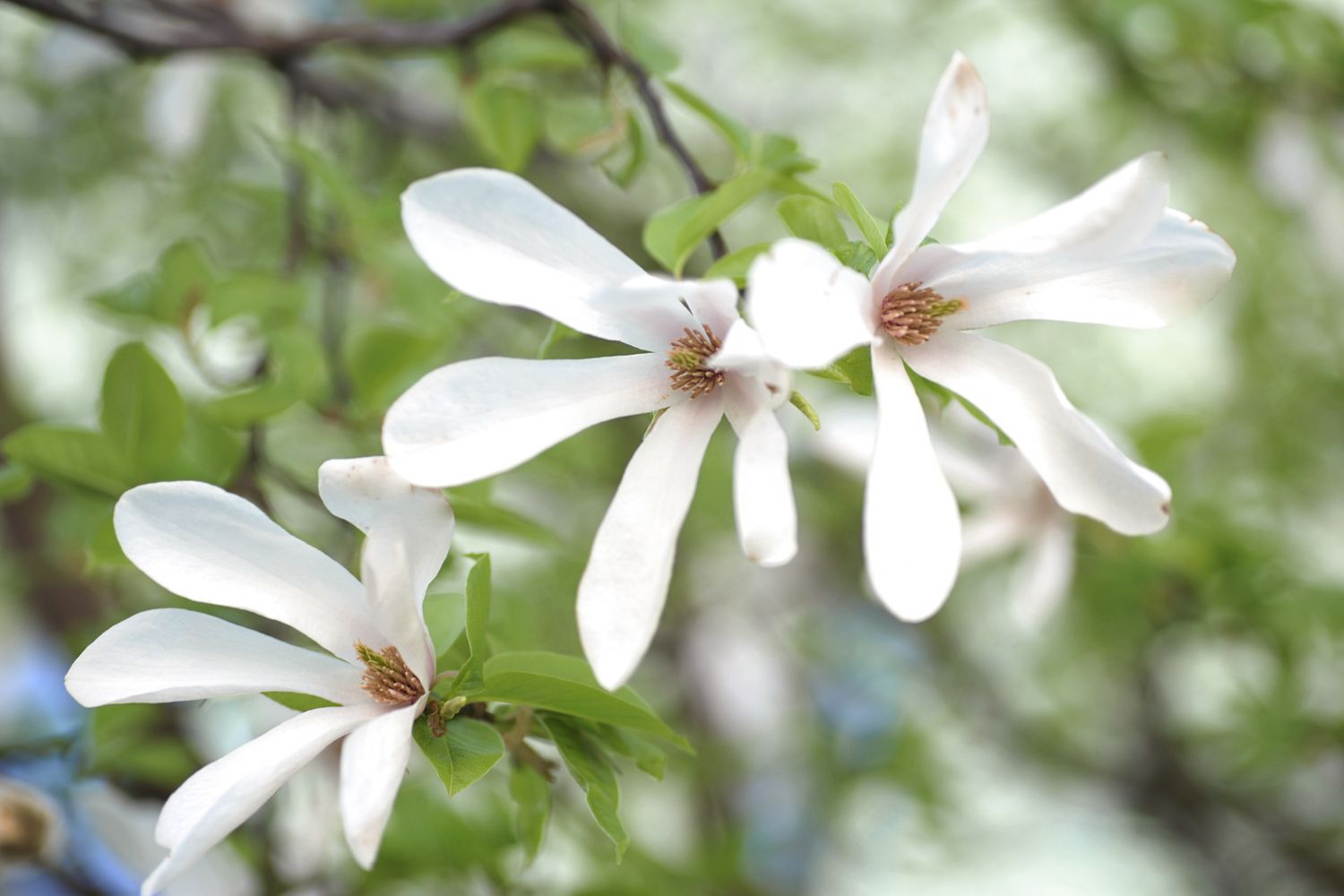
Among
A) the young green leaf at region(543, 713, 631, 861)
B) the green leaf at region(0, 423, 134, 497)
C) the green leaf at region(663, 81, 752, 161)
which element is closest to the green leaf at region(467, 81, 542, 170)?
the green leaf at region(663, 81, 752, 161)

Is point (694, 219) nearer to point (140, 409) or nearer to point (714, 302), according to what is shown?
point (714, 302)

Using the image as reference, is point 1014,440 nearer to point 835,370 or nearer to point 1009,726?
point 835,370

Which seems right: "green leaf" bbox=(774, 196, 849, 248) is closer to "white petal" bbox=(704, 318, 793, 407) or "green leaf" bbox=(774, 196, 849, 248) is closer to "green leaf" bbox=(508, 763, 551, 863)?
"white petal" bbox=(704, 318, 793, 407)

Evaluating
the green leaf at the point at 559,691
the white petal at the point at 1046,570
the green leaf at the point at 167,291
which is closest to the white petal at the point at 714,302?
the green leaf at the point at 559,691

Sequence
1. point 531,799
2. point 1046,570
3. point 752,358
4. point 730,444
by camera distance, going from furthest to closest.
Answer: point 730,444
point 1046,570
point 531,799
point 752,358

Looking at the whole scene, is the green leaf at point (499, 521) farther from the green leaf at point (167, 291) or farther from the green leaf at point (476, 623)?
the green leaf at point (167, 291)

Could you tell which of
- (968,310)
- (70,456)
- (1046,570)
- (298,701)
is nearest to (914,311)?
(968,310)

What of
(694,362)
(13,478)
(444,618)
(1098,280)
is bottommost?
(13,478)
